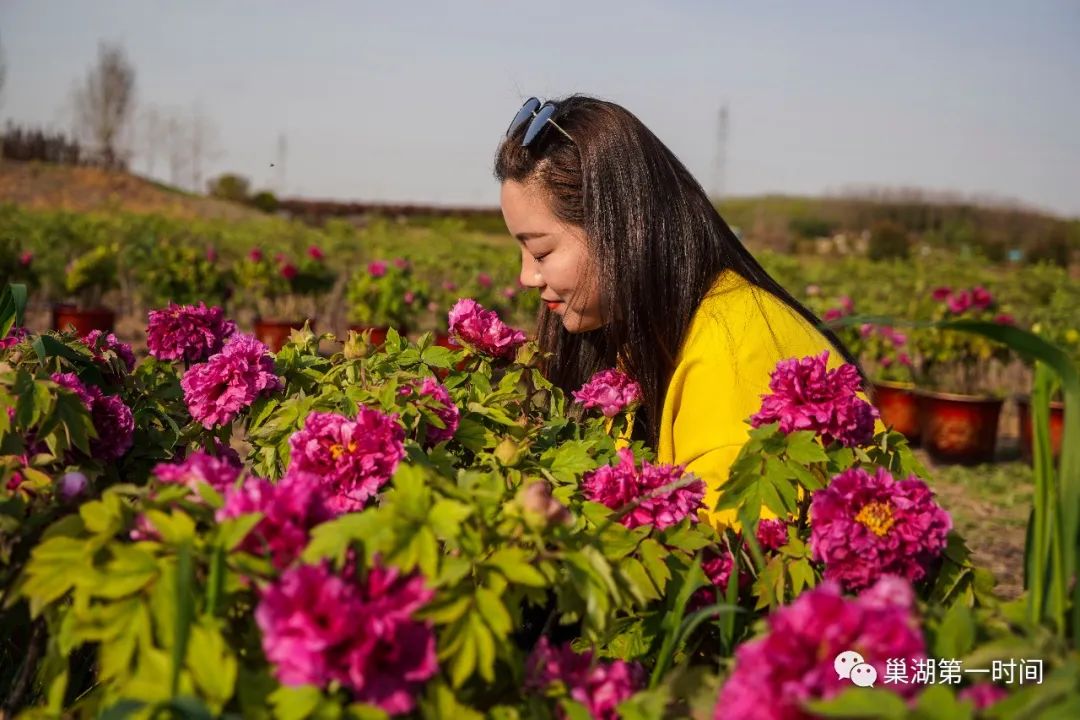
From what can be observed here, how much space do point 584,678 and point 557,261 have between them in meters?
1.18

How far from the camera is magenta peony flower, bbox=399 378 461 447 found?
1.46 meters

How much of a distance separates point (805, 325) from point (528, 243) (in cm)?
64

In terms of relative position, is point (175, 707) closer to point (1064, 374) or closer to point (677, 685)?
point (677, 685)

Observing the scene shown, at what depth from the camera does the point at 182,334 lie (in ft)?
6.29

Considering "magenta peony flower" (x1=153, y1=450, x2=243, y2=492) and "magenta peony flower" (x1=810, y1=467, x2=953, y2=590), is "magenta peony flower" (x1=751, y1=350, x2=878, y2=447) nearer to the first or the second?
"magenta peony flower" (x1=810, y1=467, x2=953, y2=590)

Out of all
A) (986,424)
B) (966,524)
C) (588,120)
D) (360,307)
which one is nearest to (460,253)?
(360,307)

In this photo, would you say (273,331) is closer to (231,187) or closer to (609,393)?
(609,393)

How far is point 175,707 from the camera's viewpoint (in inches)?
34.0

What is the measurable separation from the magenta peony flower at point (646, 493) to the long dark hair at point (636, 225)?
2.35 feet

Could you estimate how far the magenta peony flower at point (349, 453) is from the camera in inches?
46.4

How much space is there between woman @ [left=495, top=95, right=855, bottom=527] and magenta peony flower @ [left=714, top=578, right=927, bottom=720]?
1138 millimetres

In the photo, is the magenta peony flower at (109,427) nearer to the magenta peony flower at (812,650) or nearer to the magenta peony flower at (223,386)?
the magenta peony flower at (223,386)

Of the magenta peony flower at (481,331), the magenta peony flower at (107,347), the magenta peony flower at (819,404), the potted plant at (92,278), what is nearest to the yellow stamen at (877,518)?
the magenta peony flower at (819,404)

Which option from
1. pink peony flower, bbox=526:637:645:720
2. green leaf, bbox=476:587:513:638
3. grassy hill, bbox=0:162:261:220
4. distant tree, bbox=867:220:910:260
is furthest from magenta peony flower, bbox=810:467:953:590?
grassy hill, bbox=0:162:261:220
